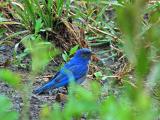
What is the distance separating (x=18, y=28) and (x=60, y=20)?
44 cm

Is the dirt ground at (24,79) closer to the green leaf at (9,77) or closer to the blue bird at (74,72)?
the blue bird at (74,72)

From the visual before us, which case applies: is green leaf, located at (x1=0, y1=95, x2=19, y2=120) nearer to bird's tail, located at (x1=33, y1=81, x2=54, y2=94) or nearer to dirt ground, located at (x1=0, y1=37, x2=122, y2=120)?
dirt ground, located at (x1=0, y1=37, x2=122, y2=120)

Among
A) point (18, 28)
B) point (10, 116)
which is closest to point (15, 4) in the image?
point (18, 28)

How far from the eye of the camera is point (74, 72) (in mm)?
3906

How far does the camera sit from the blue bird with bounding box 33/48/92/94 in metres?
3.68

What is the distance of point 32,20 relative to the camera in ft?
15.1

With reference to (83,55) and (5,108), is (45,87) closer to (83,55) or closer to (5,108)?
(83,55)

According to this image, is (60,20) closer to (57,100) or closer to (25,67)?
(25,67)

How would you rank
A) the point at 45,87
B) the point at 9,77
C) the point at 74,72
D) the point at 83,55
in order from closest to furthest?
1. the point at 9,77
2. the point at 45,87
3. the point at 74,72
4. the point at 83,55

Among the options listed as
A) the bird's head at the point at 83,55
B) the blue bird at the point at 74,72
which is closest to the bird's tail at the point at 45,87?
the blue bird at the point at 74,72

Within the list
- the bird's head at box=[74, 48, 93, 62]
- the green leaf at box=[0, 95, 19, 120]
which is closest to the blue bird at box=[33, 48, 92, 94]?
the bird's head at box=[74, 48, 93, 62]

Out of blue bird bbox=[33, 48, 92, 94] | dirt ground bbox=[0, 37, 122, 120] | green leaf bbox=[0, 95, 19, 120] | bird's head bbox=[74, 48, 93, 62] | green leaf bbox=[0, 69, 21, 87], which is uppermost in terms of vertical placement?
green leaf bbox=[0, 69, 21, 87]

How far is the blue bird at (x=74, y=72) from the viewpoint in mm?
3682

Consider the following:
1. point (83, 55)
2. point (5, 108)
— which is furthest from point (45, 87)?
point (5, 108)
